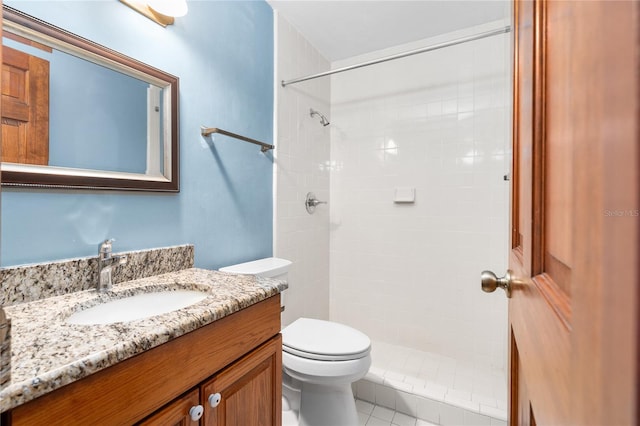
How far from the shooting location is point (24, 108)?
83 cm

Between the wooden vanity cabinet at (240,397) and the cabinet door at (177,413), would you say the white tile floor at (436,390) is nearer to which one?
the wooden vanity cabinet at (240,397)

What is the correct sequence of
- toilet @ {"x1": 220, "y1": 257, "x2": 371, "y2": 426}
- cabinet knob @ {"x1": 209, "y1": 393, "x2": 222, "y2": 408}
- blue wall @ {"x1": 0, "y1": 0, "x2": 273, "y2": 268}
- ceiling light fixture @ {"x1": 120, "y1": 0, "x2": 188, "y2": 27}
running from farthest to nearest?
1. toilet @ {"x1": 220, "y1": 257, "x2": 371, "y2": 426}
2. ceiling light fixture @ {"x1": 120, "y1": 0, "x2": 188, "y2": 27}
3. blue wall @ {"x1": 0, "y1": 0, "x2": 273, "y2": 268}
4. cabinet knob @ {"x1": 209, "y1": 393, "x2": 222, "y2": 408}

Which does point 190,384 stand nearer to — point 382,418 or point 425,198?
point 382,418

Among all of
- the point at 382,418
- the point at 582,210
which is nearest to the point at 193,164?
the point at 582,210

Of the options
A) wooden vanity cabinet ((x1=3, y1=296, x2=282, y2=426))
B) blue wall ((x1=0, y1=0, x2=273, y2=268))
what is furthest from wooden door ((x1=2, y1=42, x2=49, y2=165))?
wooden vanity cabinet ((x1=3, y1=296, x2=282, y2=426))

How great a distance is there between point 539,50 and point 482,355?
2.09m

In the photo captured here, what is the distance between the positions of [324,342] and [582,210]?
1.33 metres

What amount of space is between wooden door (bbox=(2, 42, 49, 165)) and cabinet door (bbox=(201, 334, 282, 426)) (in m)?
0.81

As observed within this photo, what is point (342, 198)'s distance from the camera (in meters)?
2.44

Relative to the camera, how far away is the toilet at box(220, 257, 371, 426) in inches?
51.0

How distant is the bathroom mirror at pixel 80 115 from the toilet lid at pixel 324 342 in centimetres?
88

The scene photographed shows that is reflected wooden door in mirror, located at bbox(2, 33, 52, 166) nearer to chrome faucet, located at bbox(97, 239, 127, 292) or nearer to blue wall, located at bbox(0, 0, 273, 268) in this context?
blue wall, located at bbox(0, 0, 273, 268)

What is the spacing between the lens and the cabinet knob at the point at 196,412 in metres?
0.70

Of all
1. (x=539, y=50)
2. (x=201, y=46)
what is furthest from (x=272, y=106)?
(x=539, y=50)
